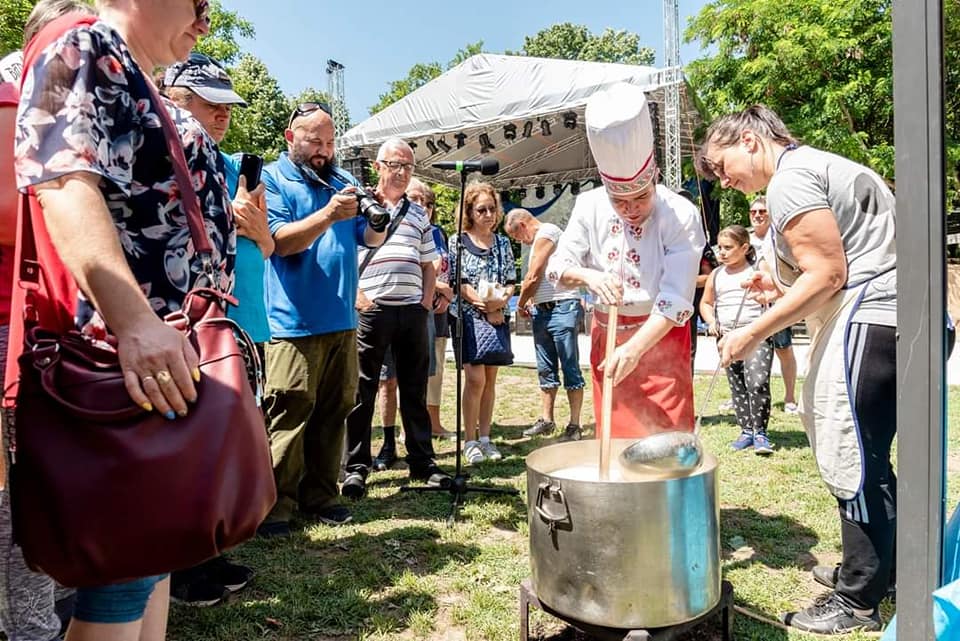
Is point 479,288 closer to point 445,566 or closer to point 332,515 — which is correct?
point 332,515

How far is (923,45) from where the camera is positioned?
44.7 inches

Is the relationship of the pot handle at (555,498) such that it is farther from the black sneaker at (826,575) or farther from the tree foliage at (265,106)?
the tree foliage at (265,106)

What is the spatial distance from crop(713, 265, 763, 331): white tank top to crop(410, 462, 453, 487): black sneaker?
256 centimetres

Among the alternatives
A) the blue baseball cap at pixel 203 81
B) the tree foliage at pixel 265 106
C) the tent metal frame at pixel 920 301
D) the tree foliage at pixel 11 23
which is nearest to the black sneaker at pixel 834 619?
the tent metal frame at pixel 920 301

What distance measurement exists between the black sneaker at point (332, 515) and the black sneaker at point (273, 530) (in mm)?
219

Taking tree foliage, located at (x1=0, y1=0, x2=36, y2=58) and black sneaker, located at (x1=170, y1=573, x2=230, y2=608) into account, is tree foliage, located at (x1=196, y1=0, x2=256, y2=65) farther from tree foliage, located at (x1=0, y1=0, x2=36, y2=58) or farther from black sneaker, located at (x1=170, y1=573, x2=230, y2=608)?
black sneaker, located at (x1=170, y1=573, x2=230, y2=608)

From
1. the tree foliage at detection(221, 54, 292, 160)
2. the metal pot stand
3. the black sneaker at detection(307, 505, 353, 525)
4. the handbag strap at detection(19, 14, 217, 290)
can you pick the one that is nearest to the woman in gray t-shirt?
the metal pot stand

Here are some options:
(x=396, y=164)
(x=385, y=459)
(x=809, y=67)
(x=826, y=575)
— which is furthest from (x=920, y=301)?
(x=809, y=67)

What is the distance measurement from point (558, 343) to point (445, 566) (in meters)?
2.78

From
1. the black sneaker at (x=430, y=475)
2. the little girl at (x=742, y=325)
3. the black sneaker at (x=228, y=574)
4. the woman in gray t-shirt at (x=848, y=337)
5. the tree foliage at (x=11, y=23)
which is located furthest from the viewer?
the tree foliage at (x=11, y=23)

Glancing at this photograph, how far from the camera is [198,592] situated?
2436 mm

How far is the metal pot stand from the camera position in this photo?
1789 millimetres

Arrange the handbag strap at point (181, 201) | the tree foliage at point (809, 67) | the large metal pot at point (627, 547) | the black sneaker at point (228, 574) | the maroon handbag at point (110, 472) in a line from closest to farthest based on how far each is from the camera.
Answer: the maroon handbag at point (110, 472), the handbag strap at point (181, 201), the large metal pot at point (627, 547), the black sneaker at point (228, 574), the tree foliage at point (809, 67)

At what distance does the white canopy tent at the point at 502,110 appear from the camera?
11.8 metres
